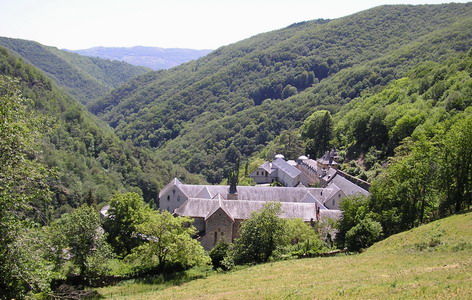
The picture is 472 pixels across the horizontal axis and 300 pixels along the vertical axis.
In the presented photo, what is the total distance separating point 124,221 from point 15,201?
87.2 ft

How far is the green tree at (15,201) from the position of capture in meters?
14.5

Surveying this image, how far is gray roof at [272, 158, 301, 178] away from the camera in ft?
263

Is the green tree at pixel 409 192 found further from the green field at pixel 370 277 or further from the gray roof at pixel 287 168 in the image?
the gray roof at pixel 287 168

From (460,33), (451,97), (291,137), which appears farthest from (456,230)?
(460,33)

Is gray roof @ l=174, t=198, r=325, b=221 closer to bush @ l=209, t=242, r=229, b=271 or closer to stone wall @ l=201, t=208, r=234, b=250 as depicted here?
stone wall @ l=201, t=208, r=234, b=250

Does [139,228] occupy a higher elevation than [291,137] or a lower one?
lower

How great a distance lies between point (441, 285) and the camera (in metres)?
16.5

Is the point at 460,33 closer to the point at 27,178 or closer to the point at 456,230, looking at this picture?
the point at 456,230

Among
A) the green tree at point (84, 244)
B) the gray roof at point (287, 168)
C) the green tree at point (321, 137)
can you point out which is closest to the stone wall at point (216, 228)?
the green tree at point (84, 244)

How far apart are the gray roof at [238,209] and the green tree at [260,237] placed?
11.9m

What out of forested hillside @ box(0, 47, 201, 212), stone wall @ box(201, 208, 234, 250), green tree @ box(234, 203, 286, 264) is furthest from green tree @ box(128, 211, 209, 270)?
forested hillside @ box(0, 47, 201, 212)

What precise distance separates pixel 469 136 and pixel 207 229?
101 feet

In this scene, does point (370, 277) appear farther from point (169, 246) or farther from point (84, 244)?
point (84, 244)

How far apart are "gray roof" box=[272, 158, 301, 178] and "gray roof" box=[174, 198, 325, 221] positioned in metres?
30.1
